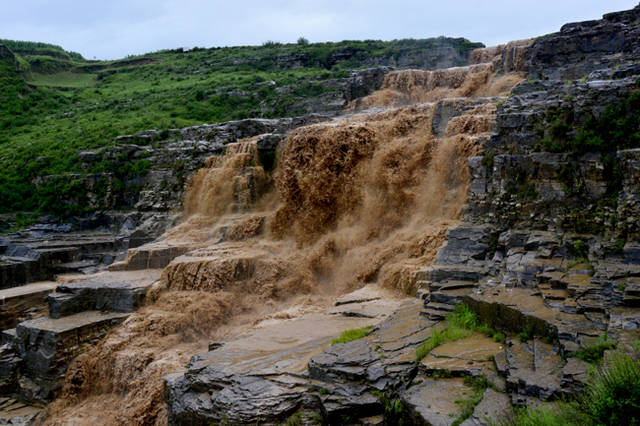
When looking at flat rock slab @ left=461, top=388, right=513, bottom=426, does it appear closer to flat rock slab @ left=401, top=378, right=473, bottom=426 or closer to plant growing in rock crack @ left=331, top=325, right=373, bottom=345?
flat rock slab @ left=401, top=378, right=473, bottom=426

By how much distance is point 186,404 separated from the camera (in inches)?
309

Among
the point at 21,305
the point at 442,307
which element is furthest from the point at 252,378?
the point at 21,305

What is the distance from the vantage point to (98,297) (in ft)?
46.4

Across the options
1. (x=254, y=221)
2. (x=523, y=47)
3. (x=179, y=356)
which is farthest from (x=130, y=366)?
(x=523, y=47)

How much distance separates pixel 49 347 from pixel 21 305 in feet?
10.7

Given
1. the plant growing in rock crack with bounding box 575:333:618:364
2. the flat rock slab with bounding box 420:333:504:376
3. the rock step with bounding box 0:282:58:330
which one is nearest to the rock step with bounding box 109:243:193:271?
the rock step with bounding box 0:282:58:330

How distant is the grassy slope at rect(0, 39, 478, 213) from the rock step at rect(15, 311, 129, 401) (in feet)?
46.0

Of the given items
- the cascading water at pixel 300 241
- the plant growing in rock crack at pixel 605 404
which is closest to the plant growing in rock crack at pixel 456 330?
the plant growing in rock crack at pixel 605 404

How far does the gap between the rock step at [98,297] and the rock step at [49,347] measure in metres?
0.62

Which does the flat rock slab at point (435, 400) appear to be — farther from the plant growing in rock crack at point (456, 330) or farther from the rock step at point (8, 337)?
the rock step at point (8, 337)

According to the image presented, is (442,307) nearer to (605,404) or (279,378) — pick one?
(279,378)

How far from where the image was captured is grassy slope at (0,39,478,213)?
28.1 meters

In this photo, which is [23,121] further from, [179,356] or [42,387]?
[179,356]

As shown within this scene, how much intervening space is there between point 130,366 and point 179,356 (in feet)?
4.61
